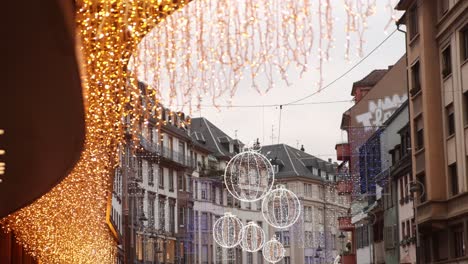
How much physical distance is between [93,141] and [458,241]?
23.5 m

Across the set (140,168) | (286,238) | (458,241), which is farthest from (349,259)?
(286,238)

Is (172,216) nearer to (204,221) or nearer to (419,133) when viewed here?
(204,221)

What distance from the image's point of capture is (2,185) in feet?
24.1

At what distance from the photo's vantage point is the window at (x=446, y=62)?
3747 cm

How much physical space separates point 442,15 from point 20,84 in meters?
34.9

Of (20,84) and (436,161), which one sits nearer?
(20,84)

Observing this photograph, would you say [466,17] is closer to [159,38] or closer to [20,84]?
[159,38]

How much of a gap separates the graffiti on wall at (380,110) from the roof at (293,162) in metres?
52.4

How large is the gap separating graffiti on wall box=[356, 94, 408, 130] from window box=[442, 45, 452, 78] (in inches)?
790

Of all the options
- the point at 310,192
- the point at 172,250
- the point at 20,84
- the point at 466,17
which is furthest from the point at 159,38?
the point at 310,192

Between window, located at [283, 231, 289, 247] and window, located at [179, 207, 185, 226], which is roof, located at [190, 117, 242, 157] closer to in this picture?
window, located at [179, 207, 185, 226]

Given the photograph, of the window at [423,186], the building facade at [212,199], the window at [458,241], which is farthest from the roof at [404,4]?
the building facade at [212,199]

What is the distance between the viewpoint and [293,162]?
11769 centimetres

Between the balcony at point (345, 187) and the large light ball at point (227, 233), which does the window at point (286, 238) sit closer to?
the large light ball at point (227, 233)
